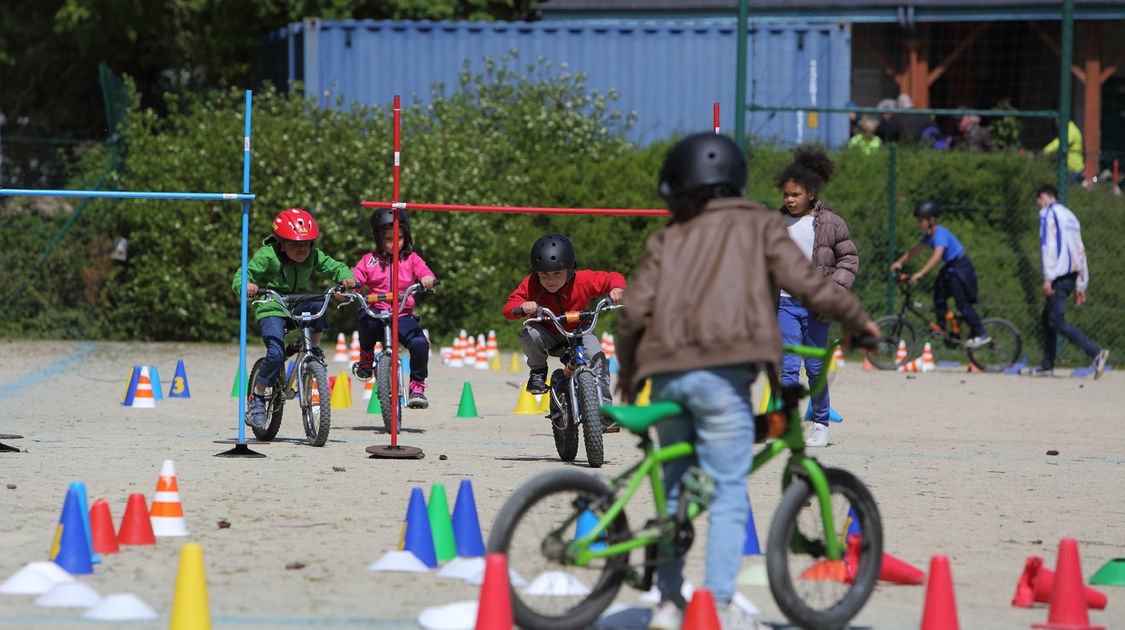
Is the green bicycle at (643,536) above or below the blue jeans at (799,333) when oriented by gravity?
below

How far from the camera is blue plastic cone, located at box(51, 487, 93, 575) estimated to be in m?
5.44

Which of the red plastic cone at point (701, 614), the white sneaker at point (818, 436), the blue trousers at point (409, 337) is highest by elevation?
the blue trousers at point (409, 337)

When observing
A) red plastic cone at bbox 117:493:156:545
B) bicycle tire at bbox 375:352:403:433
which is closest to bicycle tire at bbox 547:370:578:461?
bicycle tire at bbox 375:352:403:433

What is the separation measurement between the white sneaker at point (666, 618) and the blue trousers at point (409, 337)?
5.59 metres

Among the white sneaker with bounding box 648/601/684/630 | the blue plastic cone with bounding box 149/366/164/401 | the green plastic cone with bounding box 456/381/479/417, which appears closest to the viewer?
the white sneaker with bounding box 648/601/684/630

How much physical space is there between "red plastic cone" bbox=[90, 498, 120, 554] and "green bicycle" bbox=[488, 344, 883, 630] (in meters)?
1.93

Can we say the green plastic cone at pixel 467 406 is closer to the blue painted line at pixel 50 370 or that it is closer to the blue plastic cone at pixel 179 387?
the blue plastic cone at pixel 179 387

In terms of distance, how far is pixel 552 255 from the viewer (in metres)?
8.74

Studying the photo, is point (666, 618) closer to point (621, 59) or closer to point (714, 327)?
point (714, 327)

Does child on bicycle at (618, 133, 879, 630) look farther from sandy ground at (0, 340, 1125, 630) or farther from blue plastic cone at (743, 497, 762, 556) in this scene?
blue plastic cone at (743, 497, 762, 556)

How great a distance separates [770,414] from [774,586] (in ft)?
1.96

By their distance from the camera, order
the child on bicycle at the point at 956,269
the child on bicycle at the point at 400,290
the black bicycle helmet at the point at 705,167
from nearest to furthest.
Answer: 1. the black bicycle helmet at the point at 705,167
2. the child on bicycle at the point at 400,290
3. the child on bicycle at the point at 956,269

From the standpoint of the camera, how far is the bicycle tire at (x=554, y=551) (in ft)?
15.4

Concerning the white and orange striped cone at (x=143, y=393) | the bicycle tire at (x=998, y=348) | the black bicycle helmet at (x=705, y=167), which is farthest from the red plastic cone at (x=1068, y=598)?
the bicycle tire at (x=998, y=348)
